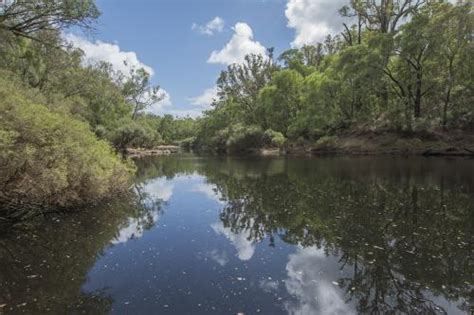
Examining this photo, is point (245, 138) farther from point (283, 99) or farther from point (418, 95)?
point (418, 95)

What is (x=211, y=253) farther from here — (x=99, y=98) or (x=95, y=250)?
(x=99, y=98)

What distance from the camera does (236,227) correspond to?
1068cm

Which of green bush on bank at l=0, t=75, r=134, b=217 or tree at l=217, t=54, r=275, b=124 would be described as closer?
green bush on bank at l=0, t=75, r=134, b=217

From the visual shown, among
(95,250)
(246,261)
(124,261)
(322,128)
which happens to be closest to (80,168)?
(95,250)

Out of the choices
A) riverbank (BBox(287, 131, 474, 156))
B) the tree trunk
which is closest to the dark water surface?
riverbank (BBox(287, 131, 474, 156))

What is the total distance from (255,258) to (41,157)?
259 inches

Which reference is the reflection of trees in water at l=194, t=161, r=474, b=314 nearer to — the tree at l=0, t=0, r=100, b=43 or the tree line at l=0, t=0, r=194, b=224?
the tree line at l=0, t=0, r=194, b=224

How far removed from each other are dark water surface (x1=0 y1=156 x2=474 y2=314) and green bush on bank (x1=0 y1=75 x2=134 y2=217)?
943 mm

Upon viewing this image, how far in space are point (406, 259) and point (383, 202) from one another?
5.86 meters

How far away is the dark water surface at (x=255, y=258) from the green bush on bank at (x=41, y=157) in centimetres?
94

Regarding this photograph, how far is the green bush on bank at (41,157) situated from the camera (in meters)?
8.91

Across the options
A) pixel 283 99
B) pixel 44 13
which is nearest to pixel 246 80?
pixel 283 99

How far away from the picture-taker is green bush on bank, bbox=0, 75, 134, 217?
8914 mm

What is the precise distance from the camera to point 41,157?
9641 millimetres
